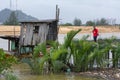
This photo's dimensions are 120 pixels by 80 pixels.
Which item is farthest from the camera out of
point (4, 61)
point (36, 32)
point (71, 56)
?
point (36, 32)

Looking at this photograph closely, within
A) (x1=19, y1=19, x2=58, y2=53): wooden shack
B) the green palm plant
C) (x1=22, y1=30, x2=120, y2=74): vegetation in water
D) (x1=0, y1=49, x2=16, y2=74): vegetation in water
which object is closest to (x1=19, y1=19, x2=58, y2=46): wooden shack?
(x1=19, y1=19, x2=58, y2=53): wooden shack

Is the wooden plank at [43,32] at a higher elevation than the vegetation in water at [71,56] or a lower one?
higher

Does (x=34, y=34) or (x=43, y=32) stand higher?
(x=43, y=32)

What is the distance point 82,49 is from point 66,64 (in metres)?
1.03

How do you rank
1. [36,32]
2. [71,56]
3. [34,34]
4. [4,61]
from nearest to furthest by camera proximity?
[4,61]
[71,56]
[34,34]
[36,32]

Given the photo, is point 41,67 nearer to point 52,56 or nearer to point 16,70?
point 52,56

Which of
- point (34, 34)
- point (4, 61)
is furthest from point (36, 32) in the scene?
point (4, 61)

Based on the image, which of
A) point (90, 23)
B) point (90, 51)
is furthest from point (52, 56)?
point (90, 23)

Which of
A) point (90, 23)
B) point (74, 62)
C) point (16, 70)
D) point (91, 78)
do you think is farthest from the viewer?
point (90, 23)

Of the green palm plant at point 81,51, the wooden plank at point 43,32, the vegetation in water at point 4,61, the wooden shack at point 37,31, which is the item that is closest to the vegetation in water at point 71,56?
the green palm plant at point 81,51

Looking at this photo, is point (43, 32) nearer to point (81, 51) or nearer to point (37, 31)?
point (37, 31)

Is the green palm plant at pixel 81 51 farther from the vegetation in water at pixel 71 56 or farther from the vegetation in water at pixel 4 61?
the vegetation in water at pixel 4 61

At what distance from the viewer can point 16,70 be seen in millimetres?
20359

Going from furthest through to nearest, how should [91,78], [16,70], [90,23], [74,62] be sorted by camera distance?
[90,23] < [16,70] < [74,62] < [91,78]
